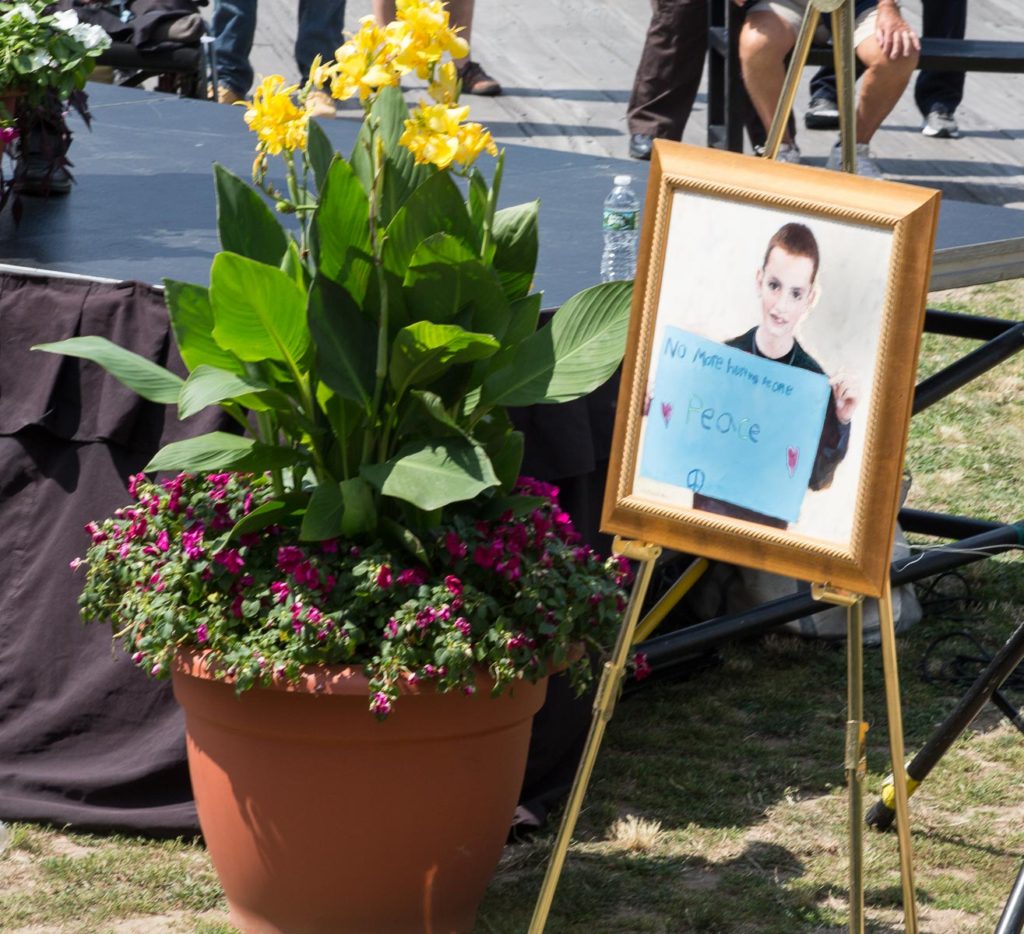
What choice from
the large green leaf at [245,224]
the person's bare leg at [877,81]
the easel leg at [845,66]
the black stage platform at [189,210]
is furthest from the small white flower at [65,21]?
the person's bare leg at [877,81]

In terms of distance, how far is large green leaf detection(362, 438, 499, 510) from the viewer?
7.12 ft

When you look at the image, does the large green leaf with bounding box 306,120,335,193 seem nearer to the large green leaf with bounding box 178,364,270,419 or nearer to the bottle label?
the large green leaf with bounding box 178,364,270,419

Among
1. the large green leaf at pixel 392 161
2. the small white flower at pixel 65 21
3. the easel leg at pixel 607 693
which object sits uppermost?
the small white flower at pixel 65 21

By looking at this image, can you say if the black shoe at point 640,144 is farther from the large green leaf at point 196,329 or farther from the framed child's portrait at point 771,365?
the framed child's portrait at point 771,365

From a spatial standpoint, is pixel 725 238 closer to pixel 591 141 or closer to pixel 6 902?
pixel 6 902

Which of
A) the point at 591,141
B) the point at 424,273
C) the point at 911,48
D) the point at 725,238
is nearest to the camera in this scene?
the point at 725,238

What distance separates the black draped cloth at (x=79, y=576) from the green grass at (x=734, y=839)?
9 cm

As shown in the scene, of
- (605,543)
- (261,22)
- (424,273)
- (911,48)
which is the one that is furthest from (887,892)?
(261,22)

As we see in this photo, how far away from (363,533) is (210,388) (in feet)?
1.03

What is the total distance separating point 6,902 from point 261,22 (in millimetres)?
7477

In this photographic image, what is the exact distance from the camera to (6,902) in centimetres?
257

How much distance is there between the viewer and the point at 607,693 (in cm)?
218

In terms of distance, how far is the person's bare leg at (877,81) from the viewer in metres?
6.29

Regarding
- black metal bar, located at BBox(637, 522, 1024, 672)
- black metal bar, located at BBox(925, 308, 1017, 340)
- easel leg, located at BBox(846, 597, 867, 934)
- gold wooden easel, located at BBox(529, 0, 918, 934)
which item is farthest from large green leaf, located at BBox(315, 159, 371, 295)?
black metal bar, located at BBox(925, 308, 1017, 340)
